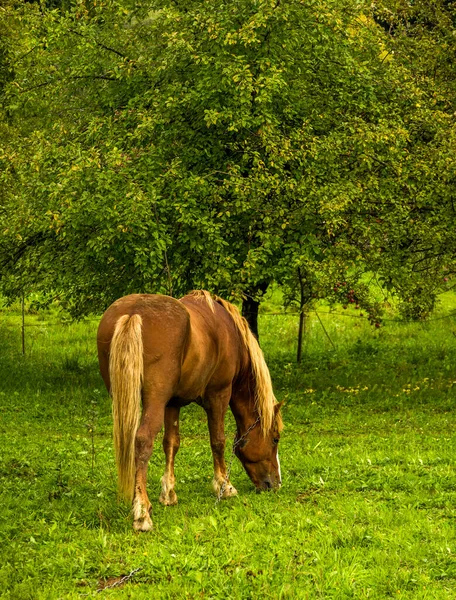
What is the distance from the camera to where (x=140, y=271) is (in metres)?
14.7

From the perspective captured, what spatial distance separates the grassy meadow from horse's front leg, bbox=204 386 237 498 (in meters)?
0.20

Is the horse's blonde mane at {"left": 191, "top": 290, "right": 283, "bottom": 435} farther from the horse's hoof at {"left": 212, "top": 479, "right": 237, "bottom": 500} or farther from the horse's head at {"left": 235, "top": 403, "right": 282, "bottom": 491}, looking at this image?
the horse's hoof at {"left": 212, "top": 479, "right": 237, "bottom": 500}

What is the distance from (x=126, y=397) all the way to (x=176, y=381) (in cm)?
67

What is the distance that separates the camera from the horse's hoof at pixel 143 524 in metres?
7.19

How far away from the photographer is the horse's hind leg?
8.48 meters

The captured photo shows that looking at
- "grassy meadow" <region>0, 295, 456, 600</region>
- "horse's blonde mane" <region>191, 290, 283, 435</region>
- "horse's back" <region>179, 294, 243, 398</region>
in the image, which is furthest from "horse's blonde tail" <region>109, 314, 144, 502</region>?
"horse's blonde mane" <region>191, 290, 283, 435</region>

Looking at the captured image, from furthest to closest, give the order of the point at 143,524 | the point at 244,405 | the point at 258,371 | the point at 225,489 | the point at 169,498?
Answer: the point at 244,405 → the point at 258,371 → the point at 225,489 → the point at 169,498 → the point at 143,524

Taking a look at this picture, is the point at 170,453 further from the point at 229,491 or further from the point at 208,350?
the point at 208,350

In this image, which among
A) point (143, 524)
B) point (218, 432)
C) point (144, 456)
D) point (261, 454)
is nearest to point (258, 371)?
point (218, 432)

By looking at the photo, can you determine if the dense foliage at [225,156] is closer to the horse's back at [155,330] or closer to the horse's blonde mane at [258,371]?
the horse's blonde mane at [258,371]

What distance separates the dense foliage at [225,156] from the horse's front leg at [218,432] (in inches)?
211

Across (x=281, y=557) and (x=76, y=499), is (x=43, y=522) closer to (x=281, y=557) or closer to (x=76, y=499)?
(x=76, y=499)

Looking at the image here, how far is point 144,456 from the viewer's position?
7445 millimetres

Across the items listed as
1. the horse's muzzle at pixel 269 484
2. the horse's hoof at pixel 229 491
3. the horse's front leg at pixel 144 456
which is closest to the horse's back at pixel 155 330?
the horse's front leg at pixel 144 456
